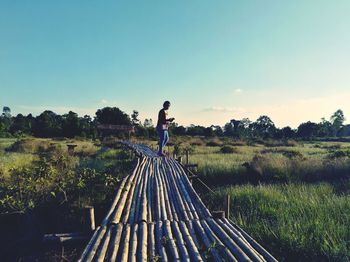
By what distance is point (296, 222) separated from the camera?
19.6 ft

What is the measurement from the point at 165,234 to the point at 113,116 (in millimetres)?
60869

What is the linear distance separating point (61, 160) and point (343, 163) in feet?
39.1

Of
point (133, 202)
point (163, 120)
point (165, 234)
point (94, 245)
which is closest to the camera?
point (94, 245)

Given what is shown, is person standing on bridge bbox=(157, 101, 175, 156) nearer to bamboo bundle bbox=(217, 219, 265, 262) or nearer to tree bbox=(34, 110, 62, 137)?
bamboo bundle bbox=(217, 219, 265, 262)

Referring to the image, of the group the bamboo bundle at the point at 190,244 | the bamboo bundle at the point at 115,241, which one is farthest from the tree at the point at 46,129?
the bamboo bundle at the point at 190,244

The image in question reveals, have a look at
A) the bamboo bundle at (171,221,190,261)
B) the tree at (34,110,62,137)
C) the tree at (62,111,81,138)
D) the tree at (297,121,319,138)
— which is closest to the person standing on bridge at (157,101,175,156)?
the bamboo bundle at (171,221,190,261)

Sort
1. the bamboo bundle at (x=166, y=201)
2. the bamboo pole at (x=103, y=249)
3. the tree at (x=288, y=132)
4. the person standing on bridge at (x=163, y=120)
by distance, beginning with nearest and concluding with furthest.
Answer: the bamboo pole at (x=103, y=249) → the bamboo bundle at (x=166, y=201) → the person standing on bridge at (x=163, y=120) → the tree at (x=288, y=132)

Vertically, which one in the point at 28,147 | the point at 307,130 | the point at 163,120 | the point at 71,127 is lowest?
the point at 28,147

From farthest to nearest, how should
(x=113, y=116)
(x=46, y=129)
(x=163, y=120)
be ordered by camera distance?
1. (x=113, y=116)
2. (x=46, y=129)
3. (x=163, y=120)

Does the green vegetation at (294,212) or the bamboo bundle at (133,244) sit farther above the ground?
the bamboo bundle at (133,244)

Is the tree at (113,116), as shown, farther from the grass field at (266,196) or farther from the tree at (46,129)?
the grass field at (266,196)

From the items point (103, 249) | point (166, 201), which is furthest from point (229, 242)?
point (166, 201)

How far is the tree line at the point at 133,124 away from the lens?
55.0 metres

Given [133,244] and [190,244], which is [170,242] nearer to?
[190,244]
